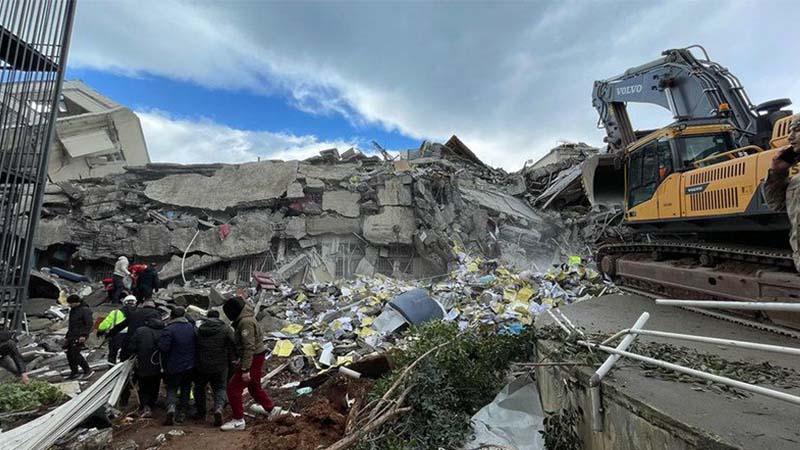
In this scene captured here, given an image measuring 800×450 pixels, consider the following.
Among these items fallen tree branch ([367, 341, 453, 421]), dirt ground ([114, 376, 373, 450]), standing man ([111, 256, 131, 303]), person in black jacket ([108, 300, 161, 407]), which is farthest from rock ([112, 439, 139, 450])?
standing man ([111, 256, 131, 303])

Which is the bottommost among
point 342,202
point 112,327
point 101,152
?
point 112,327

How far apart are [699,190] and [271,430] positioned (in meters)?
5.75

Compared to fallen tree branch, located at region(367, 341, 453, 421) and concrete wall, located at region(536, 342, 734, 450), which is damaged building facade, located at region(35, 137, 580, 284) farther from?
concrete wall, located at region(536, 342, 734, 450)

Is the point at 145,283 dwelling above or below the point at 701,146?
below

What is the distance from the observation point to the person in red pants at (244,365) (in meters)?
A: 4.72

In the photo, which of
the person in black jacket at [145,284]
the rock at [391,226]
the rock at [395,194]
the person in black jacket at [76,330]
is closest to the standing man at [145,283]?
the person in black jacket at [145,284]

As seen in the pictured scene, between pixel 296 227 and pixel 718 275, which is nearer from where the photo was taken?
pixel 718 275

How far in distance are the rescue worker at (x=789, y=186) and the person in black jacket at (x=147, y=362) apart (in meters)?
5.74

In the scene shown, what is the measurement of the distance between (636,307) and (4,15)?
1105 cm

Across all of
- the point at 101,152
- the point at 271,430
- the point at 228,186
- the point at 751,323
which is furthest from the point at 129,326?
the point at 101,152

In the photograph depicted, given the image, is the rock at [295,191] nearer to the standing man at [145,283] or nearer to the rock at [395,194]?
the rock at [395,194]

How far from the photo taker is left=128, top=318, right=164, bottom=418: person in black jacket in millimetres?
4879

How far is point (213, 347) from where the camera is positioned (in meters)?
4.82

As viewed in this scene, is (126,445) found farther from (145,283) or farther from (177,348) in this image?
(145,283)
